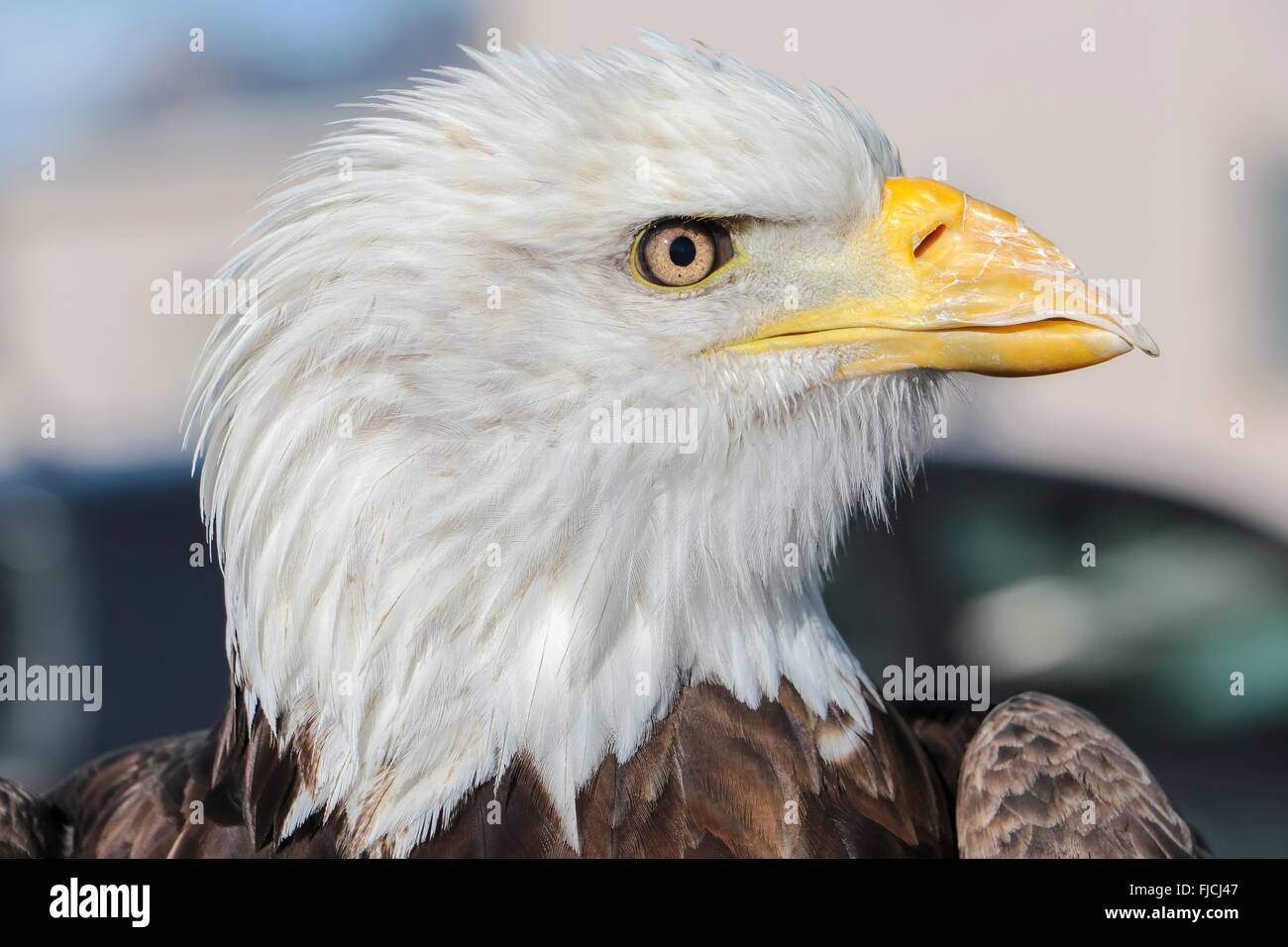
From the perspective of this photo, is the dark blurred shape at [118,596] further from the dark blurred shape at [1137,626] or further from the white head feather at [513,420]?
the white head feather at [513,420]

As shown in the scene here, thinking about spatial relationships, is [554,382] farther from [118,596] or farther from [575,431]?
[118,596]

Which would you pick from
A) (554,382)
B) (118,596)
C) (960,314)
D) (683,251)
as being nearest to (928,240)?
(960,314)

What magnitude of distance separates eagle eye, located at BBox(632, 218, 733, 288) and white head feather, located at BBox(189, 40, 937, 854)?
0.10 ft

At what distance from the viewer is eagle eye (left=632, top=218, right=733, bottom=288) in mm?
1539

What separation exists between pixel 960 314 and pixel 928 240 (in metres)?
0.14

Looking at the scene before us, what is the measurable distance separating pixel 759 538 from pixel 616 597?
237 mm

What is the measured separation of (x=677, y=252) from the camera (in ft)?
5.08

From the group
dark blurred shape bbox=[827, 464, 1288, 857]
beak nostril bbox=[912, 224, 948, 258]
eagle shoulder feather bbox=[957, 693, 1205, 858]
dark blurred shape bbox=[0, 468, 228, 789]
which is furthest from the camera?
dark blurred shape bbox=[0, 468, 228, 789]

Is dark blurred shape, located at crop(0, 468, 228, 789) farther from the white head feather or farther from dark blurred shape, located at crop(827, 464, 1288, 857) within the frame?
the white head feather

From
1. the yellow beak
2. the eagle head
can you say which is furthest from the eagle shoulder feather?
the yellow beak

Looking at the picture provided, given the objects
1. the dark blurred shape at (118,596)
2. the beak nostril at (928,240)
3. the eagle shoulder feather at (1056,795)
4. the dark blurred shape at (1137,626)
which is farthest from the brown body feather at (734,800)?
the dark blurred shape at (118,596)

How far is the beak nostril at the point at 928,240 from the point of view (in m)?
1.65

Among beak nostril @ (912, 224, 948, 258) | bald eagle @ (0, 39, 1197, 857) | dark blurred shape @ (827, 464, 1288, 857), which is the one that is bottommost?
dark blurred shape @ (827, 464, 1288, 857)
